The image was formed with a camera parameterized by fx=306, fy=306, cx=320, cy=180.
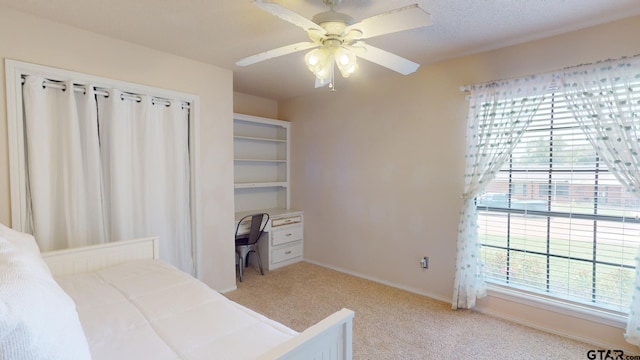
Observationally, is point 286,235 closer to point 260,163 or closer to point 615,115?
point 260,163

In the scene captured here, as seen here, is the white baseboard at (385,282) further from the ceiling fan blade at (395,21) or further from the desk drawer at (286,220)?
the ceiling fan blade at (395,21)

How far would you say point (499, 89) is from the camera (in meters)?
2.63

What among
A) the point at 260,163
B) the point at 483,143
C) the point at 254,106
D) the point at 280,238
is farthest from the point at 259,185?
the point at 483,143

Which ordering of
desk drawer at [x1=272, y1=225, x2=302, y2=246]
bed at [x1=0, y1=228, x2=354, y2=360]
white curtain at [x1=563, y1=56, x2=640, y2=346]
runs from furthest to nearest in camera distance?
desk drawer at [x1=272, y1=225, x2=302, y2=246] → white curtain at [x1=563, y1=56, x2=640, y2=346] → bed at [x1=0, y1=228, x2=354, y2=360]

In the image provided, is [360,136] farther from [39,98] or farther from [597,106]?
[39,98]

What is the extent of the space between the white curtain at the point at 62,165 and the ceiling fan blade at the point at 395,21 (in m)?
2.16

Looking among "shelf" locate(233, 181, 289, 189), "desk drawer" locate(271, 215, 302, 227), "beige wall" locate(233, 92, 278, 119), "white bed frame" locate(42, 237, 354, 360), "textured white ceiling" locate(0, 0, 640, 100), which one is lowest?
"desk drawer" locate(271, 215, 302, 227)

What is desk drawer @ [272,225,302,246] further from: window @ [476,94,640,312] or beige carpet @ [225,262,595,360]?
window @ [476,94,640,312]

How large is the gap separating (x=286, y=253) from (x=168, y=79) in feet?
8.42

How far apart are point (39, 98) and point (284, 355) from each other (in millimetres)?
2519

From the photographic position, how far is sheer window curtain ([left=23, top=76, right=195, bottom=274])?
2.22 m

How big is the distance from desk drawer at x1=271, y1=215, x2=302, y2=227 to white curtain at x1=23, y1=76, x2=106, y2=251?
6.41 feet

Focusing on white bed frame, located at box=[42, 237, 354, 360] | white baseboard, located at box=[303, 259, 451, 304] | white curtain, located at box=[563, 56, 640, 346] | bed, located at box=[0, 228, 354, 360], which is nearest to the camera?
bed, located at box=[0, 228, 354, 360]

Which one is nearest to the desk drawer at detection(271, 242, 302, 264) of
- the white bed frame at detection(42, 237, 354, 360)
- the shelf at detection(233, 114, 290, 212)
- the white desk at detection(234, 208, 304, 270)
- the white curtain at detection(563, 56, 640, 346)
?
the white desk at detection(234, 208, 304, 270)
